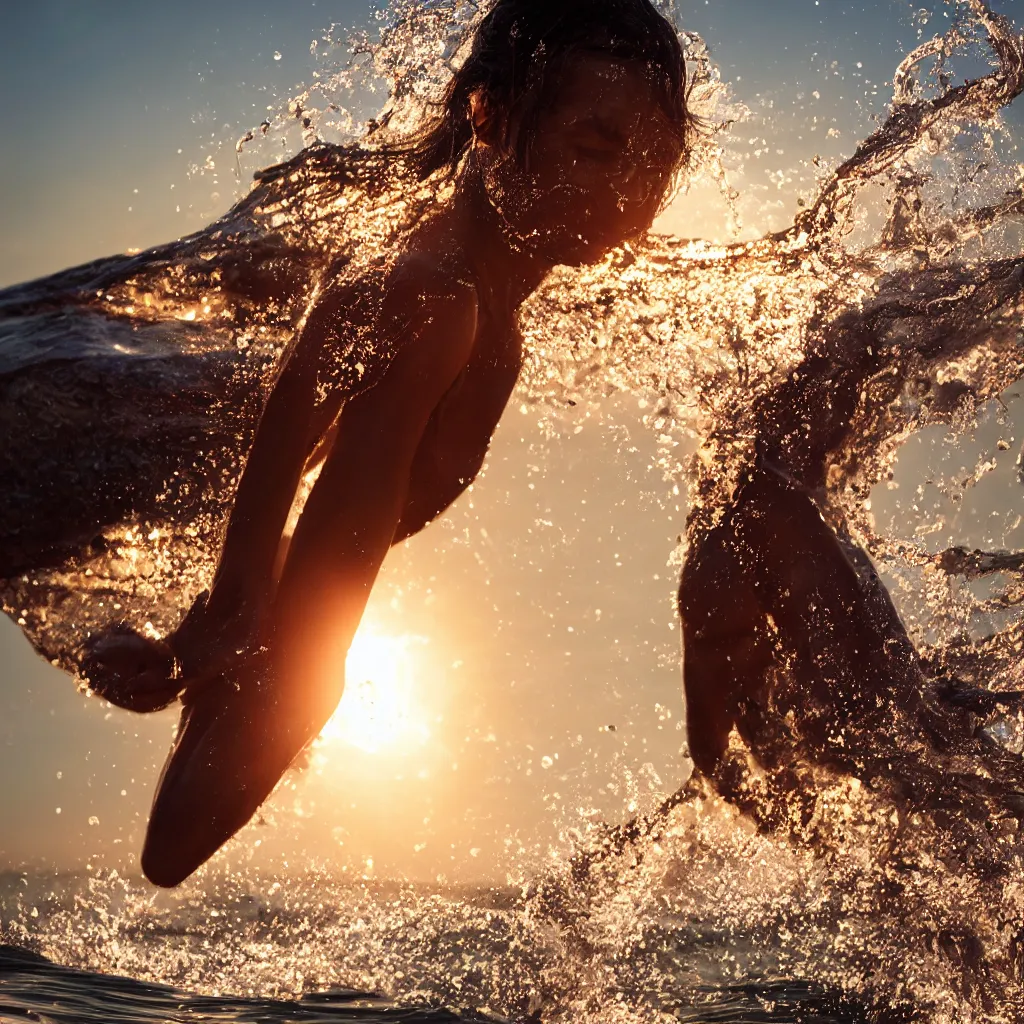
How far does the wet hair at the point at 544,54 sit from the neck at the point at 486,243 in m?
0.13

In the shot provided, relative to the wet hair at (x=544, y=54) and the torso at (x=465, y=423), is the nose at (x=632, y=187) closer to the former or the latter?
the wet hair at (x=544, y=54)

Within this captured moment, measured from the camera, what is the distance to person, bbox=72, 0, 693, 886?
2.04 metres

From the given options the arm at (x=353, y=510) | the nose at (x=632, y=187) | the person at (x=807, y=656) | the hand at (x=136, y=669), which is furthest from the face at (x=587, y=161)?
the hand at (x=136, y=669)

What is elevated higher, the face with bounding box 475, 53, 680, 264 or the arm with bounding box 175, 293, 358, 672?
the face with bounding box 475, 53, 680, 264

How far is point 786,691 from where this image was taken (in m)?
2.85

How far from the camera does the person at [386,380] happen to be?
2.04 m

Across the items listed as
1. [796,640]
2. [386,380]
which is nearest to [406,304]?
[386,380]

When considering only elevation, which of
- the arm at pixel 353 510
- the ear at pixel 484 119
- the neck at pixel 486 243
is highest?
the ear at pixel 484 119

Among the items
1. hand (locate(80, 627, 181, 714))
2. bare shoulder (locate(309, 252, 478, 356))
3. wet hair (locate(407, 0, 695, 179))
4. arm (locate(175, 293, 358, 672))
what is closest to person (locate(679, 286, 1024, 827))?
wet hair (locate(407, 0, 695, 179))

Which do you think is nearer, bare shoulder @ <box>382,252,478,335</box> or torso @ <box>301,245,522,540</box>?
bare shoulder @ <box>382,252,478,335</box>

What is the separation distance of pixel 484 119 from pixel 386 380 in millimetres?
855

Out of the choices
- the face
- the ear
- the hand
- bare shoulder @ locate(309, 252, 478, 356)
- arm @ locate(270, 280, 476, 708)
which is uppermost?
the ear

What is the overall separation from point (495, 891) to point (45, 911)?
224cm

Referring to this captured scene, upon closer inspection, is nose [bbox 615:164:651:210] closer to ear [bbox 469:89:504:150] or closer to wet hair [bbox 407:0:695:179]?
wet hair [bbox 407:0:695:179]
